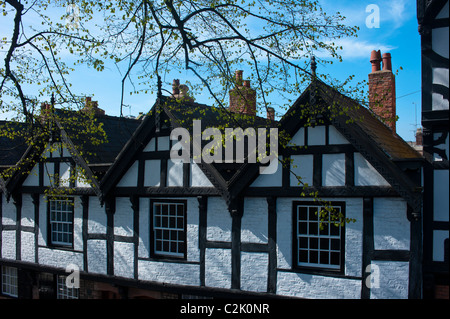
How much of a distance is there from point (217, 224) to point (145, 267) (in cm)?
282

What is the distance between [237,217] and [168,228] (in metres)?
2.34

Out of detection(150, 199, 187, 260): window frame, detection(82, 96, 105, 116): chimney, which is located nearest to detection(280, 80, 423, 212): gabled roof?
detection(150, 199, 187, 260): window frame

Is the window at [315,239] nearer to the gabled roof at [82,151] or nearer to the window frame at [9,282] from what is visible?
the gabled roof at [82,151]

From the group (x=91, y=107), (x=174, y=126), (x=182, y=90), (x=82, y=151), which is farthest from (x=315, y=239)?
(x=82, y=151)

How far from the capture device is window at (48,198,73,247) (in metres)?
15.0

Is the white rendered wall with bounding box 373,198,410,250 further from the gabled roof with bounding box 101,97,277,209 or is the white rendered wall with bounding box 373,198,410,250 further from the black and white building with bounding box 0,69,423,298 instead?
the gabled roof with bounding box 101,97,277,209

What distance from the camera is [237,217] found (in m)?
11.7

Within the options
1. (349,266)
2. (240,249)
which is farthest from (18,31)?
(349,266)

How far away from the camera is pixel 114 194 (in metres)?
13.6

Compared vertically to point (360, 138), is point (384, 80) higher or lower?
higher

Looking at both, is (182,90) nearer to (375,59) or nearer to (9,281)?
(375,59)

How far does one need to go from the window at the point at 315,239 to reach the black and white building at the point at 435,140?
1.95 m

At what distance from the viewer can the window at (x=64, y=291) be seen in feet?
49.8
